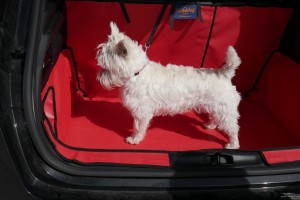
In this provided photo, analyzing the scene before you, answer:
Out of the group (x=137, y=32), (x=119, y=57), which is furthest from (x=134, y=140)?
(x=137, y=32)

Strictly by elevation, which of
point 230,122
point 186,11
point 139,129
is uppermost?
point 186,11

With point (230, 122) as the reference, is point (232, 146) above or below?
below

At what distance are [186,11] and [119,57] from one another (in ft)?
2.77

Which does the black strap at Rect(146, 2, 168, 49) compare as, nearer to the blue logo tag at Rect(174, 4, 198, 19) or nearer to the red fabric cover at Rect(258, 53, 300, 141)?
the blue logo tag at Rect(174, 4, 198, 19)

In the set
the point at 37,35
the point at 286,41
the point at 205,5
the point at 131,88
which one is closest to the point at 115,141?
the point at 131,88

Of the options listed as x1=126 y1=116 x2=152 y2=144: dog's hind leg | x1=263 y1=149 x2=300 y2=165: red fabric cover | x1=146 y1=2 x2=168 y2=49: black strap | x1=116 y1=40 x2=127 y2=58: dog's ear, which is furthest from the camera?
x1=146 y1=2 x2=168 y2=49: black strap

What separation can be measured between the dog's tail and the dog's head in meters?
0.56

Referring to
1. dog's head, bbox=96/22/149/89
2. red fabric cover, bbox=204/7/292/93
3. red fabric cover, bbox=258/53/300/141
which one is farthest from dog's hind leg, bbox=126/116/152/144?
red fabric cover, bbox=258/53/300/141

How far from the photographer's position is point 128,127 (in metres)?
2.77

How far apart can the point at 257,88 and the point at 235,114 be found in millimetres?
870

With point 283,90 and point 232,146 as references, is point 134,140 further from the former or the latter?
point 283,90

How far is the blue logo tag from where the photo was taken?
101 inches

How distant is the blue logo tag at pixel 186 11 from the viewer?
2.58 metres

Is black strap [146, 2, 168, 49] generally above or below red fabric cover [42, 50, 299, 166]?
above
